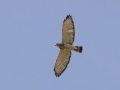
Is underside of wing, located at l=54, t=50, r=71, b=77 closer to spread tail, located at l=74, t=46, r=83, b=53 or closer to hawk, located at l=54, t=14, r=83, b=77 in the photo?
hawk, located at l=54, t=14, r=83, b=77

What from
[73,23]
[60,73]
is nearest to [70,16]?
[73,23]

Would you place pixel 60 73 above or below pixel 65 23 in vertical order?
below

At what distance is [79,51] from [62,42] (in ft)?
5.42

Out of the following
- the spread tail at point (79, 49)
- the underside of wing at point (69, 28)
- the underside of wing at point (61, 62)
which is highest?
the underside of wing at point (69, 28)

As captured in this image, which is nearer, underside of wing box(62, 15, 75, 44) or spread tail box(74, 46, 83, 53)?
spread tail box(74, 46, 83, 53)

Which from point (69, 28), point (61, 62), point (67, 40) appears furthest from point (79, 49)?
point (61, 62)

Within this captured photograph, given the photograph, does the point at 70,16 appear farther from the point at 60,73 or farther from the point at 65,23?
the point at 60,73

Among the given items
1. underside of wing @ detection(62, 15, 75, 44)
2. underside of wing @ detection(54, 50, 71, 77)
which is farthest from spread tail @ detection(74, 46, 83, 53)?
underside of wing @ detection(54, 50, 71, 77)

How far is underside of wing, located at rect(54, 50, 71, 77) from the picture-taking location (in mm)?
52594

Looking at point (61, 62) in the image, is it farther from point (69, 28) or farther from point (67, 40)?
point (69, 28)

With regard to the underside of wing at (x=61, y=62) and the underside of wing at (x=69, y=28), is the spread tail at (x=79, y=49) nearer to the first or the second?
the underside of wing at (x=69, y=28)

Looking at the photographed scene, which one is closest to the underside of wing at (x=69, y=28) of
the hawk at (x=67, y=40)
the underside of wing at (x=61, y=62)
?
the hawk at (x=67, y=40)

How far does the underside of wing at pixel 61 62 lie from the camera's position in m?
52.6

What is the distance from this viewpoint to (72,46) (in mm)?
51750
